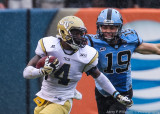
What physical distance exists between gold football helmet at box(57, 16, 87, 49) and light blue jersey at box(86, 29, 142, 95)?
55 cm

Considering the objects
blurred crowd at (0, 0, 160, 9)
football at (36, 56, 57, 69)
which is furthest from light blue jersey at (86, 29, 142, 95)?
blurred crowd at (0, 0, 160, 9)

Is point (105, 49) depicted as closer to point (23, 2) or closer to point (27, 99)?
point (27, 99)

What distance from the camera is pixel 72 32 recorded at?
147 inches

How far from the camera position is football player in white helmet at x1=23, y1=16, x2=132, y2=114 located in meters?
3.68

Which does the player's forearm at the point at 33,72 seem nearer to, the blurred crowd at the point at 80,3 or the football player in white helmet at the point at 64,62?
the football player in white helmet at the point at 64,62

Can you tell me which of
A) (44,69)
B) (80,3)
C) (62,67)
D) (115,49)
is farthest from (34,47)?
(44,69)

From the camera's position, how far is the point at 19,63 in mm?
5164

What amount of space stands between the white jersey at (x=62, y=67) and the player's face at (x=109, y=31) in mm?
462

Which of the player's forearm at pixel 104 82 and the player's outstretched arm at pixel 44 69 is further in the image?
the player's forearm at pixel 104 82

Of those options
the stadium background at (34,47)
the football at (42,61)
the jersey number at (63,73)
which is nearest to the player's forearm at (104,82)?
the jersey number at (63,73)

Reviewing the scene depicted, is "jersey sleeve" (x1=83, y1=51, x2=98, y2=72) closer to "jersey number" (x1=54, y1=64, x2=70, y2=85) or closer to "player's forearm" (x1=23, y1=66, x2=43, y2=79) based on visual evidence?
"jersey number" (x1=54, y1=64, x2=70, y2=85)

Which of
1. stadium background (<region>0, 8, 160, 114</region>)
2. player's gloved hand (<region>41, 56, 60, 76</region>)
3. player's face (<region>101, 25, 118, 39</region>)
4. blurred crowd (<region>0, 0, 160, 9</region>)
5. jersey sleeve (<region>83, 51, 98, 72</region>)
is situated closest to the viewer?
player's gloved hand (<region>41, 56, 60, 76</region>)

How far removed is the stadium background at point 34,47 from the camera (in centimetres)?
495

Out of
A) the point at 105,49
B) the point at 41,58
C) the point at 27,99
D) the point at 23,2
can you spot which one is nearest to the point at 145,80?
the point at 105,49
